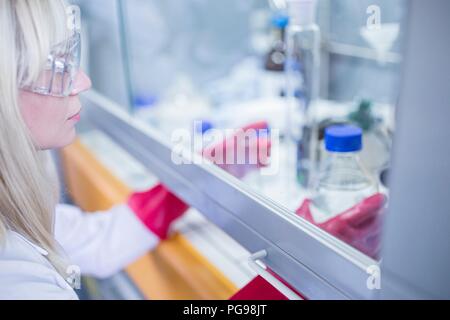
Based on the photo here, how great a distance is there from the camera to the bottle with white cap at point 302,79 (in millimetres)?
993

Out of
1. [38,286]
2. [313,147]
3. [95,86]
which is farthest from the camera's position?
[95,86]

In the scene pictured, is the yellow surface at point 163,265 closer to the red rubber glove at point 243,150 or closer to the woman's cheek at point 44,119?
the red rubber glove at point 243,150

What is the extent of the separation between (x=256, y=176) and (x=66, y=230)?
43 centimetres

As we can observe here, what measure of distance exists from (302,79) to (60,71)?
2.18ft

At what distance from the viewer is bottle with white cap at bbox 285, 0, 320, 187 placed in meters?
0.99

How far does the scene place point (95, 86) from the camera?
1.46m

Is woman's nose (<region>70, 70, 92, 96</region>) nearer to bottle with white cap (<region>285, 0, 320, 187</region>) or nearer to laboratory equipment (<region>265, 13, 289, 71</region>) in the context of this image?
bottle with white cap (<region>285, 0, 320, 187</region>)

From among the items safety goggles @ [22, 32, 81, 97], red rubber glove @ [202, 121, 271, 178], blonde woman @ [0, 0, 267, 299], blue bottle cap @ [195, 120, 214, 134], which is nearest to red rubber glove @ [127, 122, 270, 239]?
red rubber glove @ [202, 121, 271, 178]

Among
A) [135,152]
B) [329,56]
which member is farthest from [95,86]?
[329,56]

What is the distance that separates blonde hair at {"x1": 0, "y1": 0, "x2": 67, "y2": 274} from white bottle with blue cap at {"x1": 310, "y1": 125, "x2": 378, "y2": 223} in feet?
1.36

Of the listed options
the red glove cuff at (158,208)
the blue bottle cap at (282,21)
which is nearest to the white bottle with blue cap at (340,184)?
the red glove cuff at (158,208)

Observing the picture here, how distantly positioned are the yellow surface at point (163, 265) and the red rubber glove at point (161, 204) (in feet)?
0.13

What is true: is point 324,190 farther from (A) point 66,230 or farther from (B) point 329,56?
(B) point 329,56

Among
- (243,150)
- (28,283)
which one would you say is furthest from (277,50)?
(28,283)
